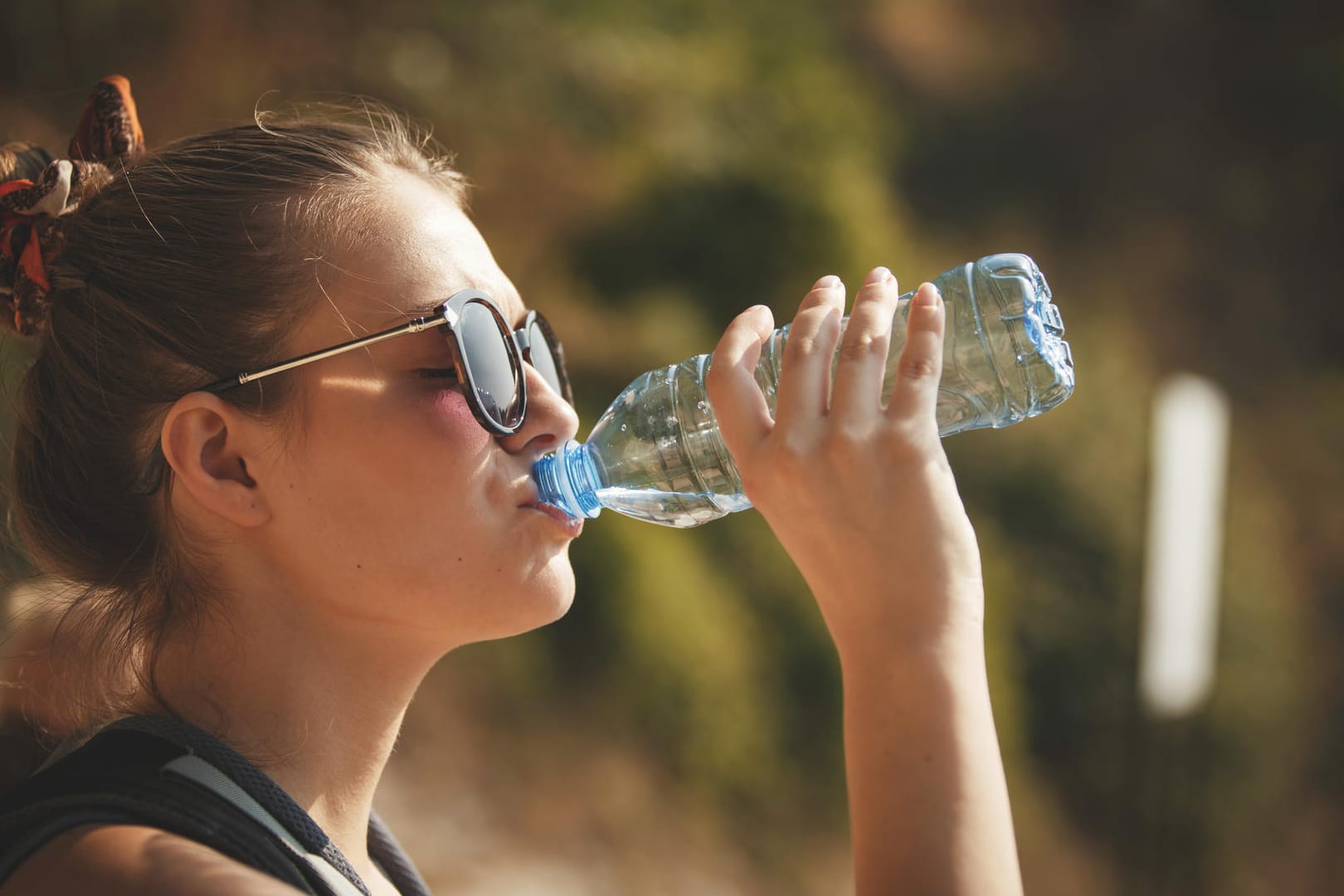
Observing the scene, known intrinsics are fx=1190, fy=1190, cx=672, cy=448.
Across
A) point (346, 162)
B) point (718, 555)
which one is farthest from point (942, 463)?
point (718, 555)

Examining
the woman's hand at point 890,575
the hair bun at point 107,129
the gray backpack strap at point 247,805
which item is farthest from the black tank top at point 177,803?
the hair bun at point 107,129

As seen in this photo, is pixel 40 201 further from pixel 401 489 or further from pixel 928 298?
pixel 928 298

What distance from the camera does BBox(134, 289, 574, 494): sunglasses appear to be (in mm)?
1531

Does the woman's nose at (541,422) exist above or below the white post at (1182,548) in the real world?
below

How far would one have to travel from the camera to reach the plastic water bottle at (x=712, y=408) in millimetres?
1737

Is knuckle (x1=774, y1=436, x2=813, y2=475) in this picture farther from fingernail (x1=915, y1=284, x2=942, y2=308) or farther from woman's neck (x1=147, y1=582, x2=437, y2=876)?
woman's neck (x1=147, y1=582, x2=437, y2=876)

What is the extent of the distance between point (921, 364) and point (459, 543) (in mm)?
613

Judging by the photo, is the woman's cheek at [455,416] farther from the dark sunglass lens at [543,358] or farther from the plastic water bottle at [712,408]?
the dark sunglass lens at [543,358]

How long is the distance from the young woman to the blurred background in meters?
2.43

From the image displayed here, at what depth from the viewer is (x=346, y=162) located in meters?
1.69

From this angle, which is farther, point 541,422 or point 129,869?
point 541,422

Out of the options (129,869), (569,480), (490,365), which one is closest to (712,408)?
(569,480)

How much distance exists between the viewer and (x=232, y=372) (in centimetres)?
154

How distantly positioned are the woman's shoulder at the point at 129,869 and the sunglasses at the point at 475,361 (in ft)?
1.81
